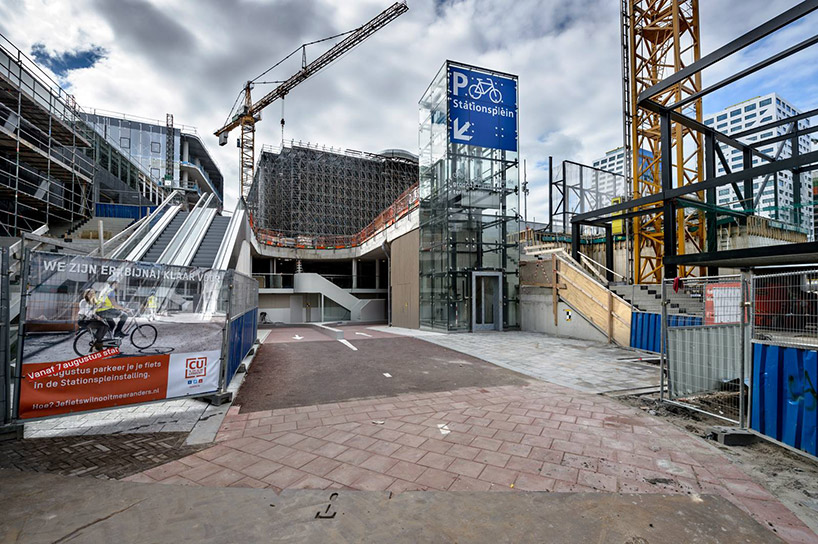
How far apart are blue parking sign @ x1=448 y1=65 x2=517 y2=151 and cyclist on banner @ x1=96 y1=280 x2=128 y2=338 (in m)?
13.8

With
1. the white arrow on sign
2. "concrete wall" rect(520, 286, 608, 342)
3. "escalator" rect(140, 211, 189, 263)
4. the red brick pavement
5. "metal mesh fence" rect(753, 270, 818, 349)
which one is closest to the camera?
the red brick pavement

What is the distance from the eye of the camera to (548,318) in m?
14.6

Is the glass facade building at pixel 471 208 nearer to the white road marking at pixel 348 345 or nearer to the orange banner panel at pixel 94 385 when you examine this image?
the white road marking at pixel 348 345

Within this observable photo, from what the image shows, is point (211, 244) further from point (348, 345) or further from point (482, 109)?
point (482, 109)

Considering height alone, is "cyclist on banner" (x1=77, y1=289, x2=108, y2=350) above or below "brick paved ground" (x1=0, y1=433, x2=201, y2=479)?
above

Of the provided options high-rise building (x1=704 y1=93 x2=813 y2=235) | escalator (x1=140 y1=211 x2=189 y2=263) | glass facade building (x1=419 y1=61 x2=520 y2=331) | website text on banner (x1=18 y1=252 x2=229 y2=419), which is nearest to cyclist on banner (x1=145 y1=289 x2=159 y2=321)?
website text on banner (x1=18 y1=252 x2=229 y2=419)

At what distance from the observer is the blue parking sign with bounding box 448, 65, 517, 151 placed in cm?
1584

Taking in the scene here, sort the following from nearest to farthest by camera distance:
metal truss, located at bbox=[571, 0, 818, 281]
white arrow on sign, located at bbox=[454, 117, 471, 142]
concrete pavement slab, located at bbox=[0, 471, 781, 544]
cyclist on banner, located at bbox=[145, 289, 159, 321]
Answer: concrete pavement slab, located at bbox=[0, 471, 781, 544]
cyclist on banner, located at bbox=[145, 289, 159, 321]
metal truss, located at bbox=[571, 0, 818, 281]
white arrow on sign, located at bbox=[454, 117, 471, 142]

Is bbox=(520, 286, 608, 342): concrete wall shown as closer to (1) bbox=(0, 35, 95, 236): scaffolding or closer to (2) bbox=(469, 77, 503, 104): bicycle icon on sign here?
(2) bbox=(469, 77, 503, 104): bicycle icon on sign

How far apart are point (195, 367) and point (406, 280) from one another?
14.3 m

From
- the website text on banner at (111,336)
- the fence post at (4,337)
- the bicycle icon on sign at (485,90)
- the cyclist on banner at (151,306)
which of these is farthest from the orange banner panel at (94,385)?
the bicycle icon on sign at (485,90)

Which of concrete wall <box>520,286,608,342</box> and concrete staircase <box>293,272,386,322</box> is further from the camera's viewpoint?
concrete staircase <box>293,272,386,322</box>

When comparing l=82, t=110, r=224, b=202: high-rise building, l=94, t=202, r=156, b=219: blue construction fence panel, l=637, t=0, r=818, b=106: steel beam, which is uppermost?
l=82, t=110, r=224, b=202: high-rise building

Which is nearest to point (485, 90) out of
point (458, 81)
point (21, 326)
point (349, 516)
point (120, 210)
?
point (458, 81)
